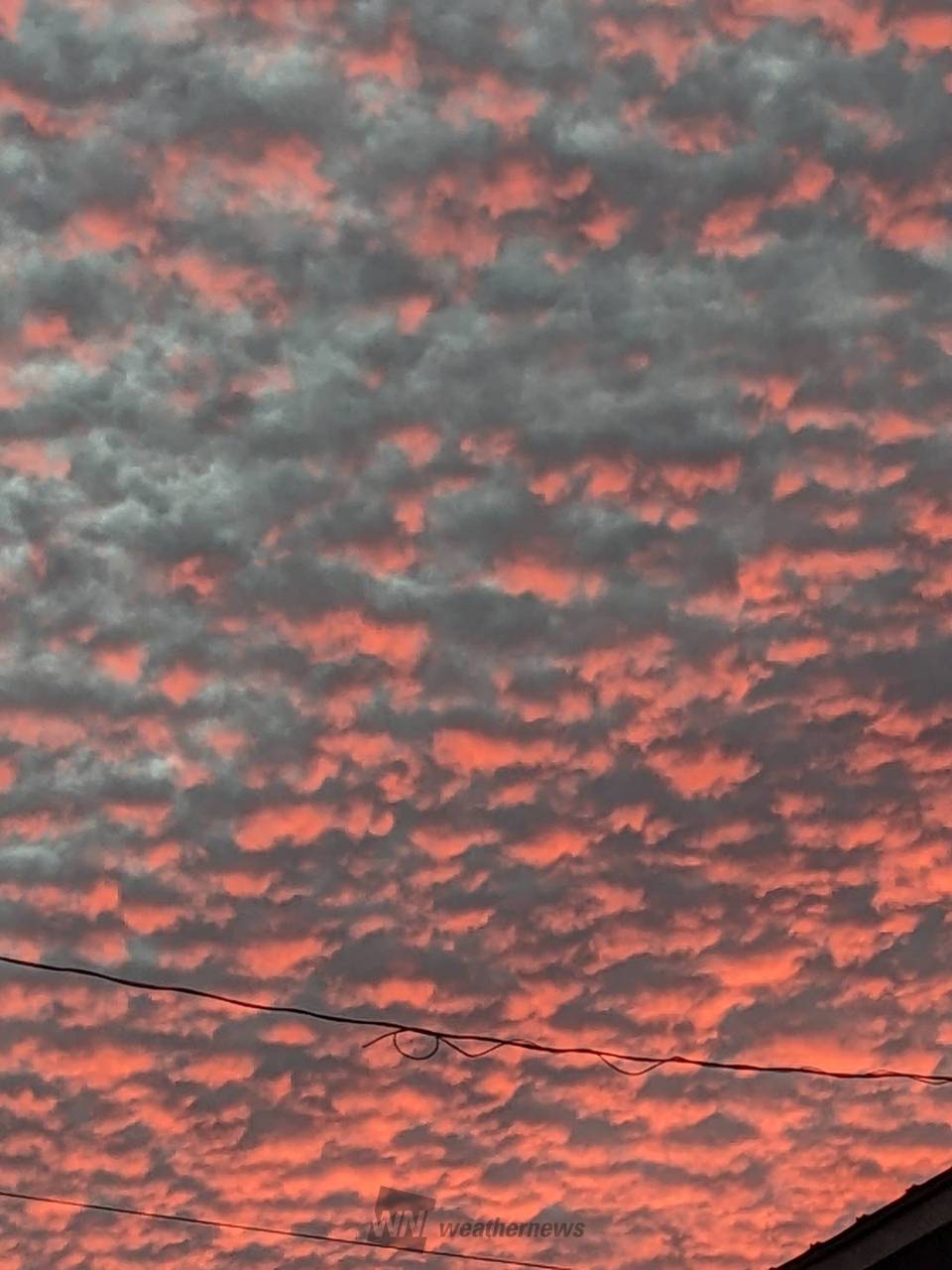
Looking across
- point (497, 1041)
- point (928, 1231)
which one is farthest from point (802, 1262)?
point (497, 1041)

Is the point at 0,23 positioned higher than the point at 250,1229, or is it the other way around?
the point at 0,23

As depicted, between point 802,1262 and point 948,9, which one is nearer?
point 948,9

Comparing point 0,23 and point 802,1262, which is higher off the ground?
point 0,23

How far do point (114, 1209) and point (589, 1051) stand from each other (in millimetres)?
6134

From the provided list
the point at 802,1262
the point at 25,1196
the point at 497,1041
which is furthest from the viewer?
the point at 25,1196

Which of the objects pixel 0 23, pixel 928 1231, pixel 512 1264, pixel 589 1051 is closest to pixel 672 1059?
pixel 589 1051

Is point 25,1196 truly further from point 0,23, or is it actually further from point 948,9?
point 948,9

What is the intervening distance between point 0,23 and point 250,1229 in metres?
10.8

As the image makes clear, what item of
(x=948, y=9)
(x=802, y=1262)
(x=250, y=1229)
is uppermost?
(x=948, y=9)

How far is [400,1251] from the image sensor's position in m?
14.2

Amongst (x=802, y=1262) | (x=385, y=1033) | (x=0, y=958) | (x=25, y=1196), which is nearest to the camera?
(x=0, y=958)

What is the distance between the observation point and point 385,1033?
38.7 feet

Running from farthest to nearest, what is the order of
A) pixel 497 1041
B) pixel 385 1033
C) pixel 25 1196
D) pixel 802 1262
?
pixel 25 1196 → pixel 385 1033 → pixel 802 1262 → pixel 497 1041

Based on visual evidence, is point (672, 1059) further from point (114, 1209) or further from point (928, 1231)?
point (114, 1209)
